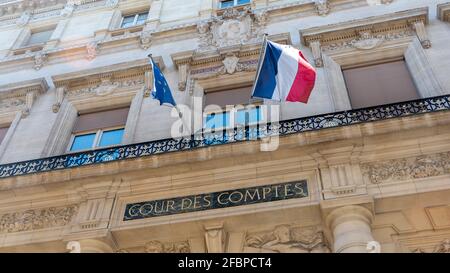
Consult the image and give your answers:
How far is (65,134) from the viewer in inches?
469

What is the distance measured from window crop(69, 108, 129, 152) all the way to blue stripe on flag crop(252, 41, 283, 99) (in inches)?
159

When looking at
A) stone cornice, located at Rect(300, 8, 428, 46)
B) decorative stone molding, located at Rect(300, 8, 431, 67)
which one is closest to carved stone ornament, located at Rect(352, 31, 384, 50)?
decorative stone molding, located at Rect(300, 8, 431, 67)

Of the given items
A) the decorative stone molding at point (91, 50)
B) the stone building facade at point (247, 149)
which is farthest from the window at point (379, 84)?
the decorative stone molding at point (91, 50)

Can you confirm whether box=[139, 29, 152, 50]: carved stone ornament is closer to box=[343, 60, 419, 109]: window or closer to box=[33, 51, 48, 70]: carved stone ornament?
box=[33, 51, 48, 70]: carved stone ornament

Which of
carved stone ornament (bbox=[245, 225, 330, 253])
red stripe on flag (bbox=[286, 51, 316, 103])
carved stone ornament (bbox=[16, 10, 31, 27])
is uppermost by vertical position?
carved stone ornament (bbox=[16, 10, 31, 27])

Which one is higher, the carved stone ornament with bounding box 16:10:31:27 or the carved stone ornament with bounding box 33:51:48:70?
the carved stone ornament with bounding box 16:10:31:27

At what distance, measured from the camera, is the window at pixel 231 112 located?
35.9ft

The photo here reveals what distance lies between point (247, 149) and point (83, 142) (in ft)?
16.7

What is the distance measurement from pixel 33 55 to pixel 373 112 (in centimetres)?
1133

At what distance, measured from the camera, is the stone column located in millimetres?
6965

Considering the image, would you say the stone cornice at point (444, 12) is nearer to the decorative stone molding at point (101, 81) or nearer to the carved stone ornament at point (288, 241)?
the carved stone ornament at point (288, 241)

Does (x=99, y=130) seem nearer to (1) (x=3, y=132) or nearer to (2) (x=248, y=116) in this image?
(1) (x=3, y=132)

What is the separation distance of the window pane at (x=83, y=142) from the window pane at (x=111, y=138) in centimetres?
29
